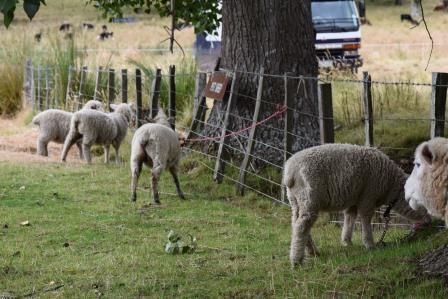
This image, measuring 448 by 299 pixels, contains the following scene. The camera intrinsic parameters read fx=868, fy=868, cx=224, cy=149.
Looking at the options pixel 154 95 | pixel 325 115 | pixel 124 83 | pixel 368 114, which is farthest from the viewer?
pixel 124 83

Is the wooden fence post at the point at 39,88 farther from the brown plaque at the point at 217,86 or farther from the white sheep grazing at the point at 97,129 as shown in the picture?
the brown plaque at the point at 217,86

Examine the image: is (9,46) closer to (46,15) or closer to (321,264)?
(321,264)

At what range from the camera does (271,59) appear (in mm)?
12375

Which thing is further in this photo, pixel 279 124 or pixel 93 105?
pixel 93 105

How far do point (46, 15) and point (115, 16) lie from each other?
51.8 meters

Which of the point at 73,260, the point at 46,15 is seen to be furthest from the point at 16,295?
the point at 46,15

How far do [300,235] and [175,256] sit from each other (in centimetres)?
137

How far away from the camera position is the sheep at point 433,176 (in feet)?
19.1

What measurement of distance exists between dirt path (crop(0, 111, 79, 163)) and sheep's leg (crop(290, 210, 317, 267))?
28.7 feet

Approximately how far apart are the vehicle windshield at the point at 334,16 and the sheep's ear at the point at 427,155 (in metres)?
22.6

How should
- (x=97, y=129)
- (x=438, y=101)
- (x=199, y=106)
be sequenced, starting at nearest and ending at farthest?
(x=438, y=101) → (x=199, y=106) → (x=97, y=129)

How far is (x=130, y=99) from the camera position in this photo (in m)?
19.5

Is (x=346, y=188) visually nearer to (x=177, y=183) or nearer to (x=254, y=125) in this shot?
(x=254, y=125)

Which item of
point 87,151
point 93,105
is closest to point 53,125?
point 93,105
